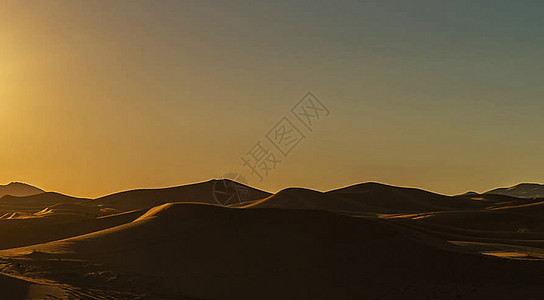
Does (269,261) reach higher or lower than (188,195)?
lower

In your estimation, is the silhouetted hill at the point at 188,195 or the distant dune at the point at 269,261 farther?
the silhouetted hill at the point at 188,195

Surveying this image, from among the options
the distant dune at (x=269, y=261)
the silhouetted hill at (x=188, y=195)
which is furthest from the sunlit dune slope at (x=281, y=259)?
the silhouetted hill at (x=188, y=195)

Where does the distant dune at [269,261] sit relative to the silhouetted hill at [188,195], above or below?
below

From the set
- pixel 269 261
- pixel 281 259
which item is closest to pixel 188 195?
pixel 281 259

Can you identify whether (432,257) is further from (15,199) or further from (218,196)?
(15,199)

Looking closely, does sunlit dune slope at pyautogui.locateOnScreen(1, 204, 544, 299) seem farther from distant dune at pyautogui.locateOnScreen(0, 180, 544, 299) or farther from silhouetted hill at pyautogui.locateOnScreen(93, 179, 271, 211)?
silhouetted hill at pyautogui.locateOnScreen(93, 179, 271, 211)

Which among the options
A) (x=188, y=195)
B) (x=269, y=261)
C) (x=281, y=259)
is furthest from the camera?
(x=188, y=195)

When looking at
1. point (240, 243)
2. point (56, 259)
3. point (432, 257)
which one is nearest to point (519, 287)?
point (432, 257)

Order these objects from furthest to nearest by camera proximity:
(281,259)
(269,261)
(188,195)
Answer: (188,195) → (281,259) → (269,261)

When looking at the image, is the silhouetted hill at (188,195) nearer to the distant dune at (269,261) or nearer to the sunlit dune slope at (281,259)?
the distant dune at (269,261)

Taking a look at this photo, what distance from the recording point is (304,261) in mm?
18547

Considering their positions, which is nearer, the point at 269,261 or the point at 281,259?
the point at 269,261

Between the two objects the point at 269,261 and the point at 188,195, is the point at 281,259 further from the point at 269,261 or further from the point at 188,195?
the point at 188,195

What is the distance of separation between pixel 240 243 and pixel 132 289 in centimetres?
627
